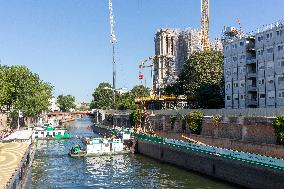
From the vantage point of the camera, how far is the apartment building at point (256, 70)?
9281cm

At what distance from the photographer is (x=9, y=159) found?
36406 mm

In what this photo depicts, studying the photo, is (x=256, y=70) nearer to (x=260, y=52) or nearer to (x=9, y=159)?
(x=260, y=52)

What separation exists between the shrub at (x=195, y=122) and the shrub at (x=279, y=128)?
82.5 feet

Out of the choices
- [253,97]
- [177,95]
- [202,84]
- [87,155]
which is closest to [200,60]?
[202,84]

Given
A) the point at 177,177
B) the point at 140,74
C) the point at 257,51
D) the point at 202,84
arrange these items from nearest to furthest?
the point at 177,177 < the point at 257,51 < the point at 202,84 < the point at 140,74

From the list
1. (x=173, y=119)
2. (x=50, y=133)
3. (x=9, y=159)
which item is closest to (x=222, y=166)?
(x=9, y=159)

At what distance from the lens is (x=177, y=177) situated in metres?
62.5

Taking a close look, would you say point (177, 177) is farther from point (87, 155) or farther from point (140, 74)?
point (140, 74)

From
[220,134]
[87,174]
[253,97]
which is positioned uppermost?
[253,97]

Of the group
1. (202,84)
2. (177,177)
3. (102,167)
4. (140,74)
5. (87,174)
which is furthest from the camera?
(140,74)

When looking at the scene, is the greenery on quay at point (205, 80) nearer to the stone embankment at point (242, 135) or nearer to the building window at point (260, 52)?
the building window at point (260, 52)

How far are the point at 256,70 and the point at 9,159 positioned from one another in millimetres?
77146

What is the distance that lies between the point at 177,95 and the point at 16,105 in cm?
6130

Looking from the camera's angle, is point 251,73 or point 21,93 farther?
point 21,93
